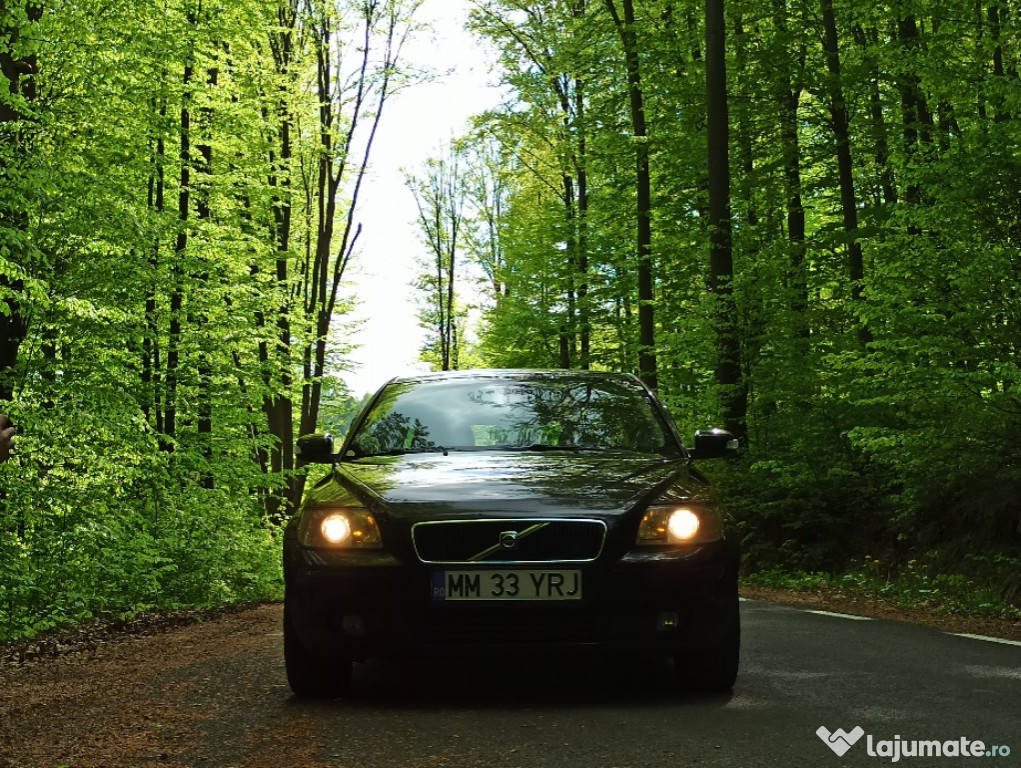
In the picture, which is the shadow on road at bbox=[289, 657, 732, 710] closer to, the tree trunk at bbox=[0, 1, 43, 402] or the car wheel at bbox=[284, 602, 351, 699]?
the car wheel at bbox=[284, 602, 351, 699]

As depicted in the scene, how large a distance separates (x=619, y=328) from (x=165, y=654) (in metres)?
24.1

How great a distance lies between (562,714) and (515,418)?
2.04 meters

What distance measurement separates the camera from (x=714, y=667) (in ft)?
17.8

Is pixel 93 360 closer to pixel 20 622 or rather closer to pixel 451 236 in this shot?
pixel 20 622

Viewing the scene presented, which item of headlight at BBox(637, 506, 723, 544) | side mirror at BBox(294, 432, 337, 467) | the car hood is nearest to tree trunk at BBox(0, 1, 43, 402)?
side mirror at BBox(294, 432, 337, 467)

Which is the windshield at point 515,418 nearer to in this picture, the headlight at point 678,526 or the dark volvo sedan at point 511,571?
the dark volvo sedan at point 511,571

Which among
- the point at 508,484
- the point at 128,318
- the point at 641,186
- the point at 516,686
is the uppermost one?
the point at 641,186

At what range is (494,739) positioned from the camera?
4496mm

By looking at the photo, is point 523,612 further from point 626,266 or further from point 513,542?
point 626,266

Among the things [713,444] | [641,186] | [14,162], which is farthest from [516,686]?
[641,186]

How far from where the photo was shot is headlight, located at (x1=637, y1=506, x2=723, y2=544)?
5.21m

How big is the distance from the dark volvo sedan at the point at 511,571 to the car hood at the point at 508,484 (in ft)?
0.03

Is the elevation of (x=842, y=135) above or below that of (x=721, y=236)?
above

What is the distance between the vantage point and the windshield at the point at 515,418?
642 centimetres
